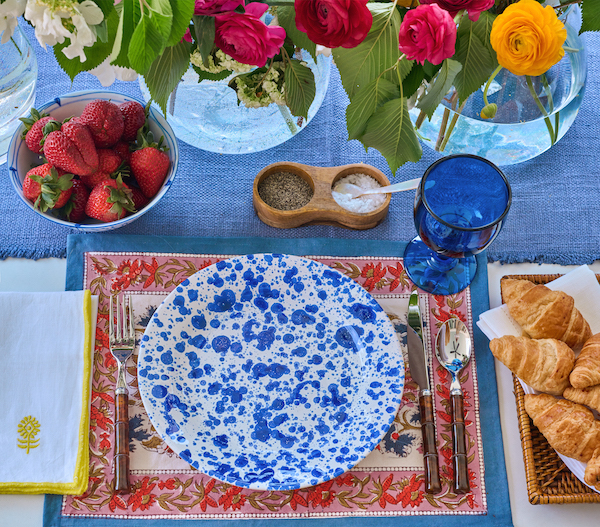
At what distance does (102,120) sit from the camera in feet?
2.85

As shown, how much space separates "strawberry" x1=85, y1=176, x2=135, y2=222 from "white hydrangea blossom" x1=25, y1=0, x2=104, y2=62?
383mm

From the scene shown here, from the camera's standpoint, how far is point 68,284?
0.94 metres

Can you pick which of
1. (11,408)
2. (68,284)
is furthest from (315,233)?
(11,408)

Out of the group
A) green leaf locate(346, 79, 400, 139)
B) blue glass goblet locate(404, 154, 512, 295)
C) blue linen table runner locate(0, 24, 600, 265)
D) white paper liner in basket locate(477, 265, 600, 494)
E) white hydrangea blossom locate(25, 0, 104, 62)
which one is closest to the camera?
white hydrangea blossom locate(25, 0, 104, 62)

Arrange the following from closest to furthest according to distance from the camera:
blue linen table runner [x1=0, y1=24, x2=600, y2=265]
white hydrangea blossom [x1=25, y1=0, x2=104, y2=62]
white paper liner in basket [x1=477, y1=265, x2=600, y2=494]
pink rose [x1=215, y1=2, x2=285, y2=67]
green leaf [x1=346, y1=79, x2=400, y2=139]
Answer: white hydrangea blossom [x1=25, y1=0, x2=104, y2=62], pink rose [x1=215, y1=2, x2=285, y2=67], green leaf [x1=346, y1=79, x2=400, y2=139], white paper liner in basket [x1=477, y1=265, x2=600, y2=494], blue linen table runner [x1=0, y1=24, x2=600, y2=265]

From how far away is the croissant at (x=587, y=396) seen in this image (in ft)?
2.59

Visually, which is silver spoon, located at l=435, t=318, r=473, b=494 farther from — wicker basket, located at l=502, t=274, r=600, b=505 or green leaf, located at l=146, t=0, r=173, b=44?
green leaf, located at l=146, t=0, r=173, b=44

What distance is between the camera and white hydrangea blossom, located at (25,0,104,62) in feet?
1.52

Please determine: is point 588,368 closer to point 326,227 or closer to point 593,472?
point 593,472

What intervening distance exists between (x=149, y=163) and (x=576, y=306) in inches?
28.3

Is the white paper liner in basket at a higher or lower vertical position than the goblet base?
lower

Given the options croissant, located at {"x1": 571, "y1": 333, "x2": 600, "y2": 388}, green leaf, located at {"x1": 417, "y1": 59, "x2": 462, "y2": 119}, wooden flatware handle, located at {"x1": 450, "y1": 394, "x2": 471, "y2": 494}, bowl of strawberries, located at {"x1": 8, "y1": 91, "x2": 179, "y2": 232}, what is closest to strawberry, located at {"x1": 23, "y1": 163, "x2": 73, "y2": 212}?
bowl of strawberries, located at {"x1": 8, "y1": 91, "x2": 179, "y2": 232}

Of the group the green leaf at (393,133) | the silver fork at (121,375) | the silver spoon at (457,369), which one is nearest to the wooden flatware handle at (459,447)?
the silver spoon at (457,369)

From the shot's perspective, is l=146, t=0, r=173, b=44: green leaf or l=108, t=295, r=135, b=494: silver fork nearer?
l=146, t=0, r=173, b=44: green leaf
